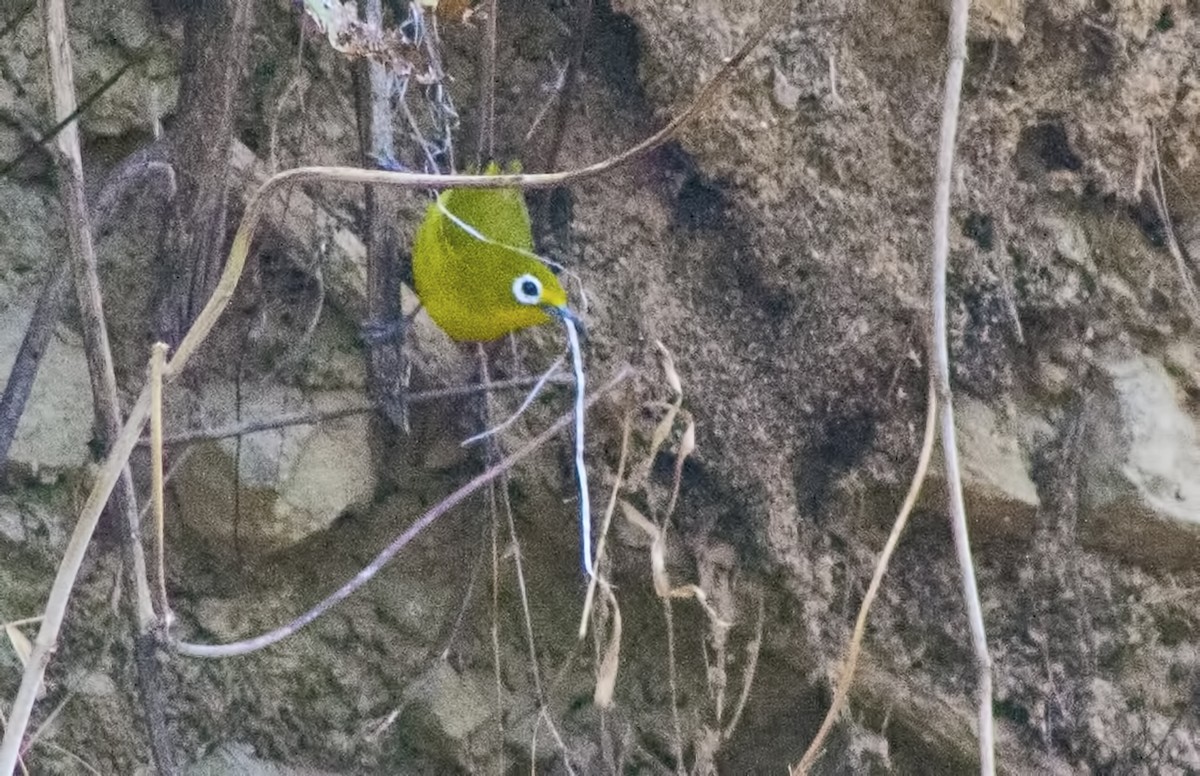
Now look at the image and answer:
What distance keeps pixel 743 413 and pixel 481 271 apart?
45 cm

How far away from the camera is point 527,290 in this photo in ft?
4.96

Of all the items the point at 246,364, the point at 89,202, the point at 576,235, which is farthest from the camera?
the point at 576,235

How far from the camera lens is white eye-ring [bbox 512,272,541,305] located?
1.50 meters

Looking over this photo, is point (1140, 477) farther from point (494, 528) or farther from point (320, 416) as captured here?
point (320, 416)

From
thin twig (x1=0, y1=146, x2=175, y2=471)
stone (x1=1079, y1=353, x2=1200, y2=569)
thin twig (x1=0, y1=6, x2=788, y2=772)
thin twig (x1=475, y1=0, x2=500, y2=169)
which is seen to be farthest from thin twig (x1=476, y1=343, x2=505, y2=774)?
stone (x1=1079, y1=353, x2=1200, y2=569)

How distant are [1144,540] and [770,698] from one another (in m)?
0.61

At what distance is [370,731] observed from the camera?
5.41 ft

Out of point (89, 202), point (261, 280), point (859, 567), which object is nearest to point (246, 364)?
point (261, 280)

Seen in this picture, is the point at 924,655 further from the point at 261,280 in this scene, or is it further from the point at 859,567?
the point at 261,280

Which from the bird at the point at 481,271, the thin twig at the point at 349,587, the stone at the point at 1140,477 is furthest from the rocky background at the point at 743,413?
the thin twig at the point at 349,587

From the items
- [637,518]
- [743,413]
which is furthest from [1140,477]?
[637,518]

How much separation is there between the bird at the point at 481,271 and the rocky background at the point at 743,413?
0.41 feet

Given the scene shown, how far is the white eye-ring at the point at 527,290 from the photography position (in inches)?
59.2

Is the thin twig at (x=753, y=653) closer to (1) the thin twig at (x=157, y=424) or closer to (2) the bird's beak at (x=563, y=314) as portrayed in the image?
(2) the bird's beak at (x=563, y=314)
